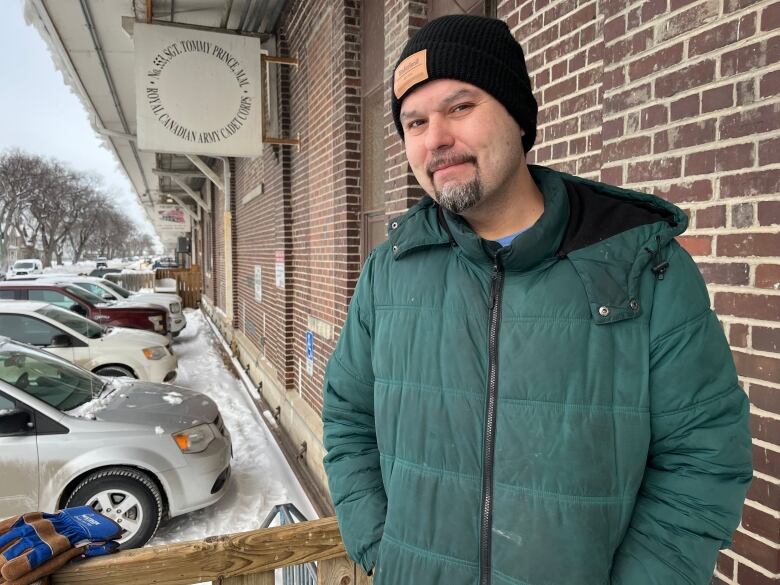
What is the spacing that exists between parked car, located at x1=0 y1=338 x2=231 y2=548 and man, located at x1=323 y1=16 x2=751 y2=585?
364 centimetres

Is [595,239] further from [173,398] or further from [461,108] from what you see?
[173,398]

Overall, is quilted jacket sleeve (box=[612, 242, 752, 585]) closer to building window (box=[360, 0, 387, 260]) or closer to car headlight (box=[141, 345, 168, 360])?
building window (box=[360, 0, 387, 260])

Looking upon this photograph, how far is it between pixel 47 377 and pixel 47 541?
3715 mm

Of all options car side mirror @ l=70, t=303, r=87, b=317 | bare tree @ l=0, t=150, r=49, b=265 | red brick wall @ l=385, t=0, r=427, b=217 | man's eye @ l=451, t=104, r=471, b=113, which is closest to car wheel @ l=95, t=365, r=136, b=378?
car side mirror @ l=70, t=303, r=87, b=317

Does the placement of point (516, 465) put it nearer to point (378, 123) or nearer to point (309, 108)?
point (378, 123)

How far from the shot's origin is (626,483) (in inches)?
41.4

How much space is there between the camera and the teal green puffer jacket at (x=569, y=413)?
1034mm

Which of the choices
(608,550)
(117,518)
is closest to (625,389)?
(608,550)

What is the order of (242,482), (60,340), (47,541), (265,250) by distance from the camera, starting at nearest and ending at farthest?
(47,541) < (242,482) < (60,340) < (265,250)

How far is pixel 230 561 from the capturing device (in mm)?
1905

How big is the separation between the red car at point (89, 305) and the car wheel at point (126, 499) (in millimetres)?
5992

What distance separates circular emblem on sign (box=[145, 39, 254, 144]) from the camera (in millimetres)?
5637

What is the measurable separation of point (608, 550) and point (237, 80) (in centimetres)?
605

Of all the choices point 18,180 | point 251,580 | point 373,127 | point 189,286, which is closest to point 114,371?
point 373,127
